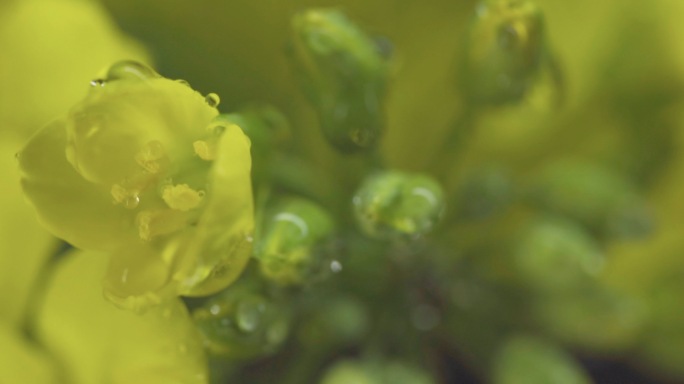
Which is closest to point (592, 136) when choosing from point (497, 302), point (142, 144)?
point (497, 302)

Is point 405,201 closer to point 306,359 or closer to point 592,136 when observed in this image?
point 306,359

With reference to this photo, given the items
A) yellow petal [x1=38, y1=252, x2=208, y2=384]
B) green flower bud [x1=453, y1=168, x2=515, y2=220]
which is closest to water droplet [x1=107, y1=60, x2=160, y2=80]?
yellow petal [x1=38, y1=252, x2=208, y2=384]

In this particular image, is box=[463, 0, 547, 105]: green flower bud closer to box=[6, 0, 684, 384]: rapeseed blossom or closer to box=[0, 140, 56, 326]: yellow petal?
box=[6, 0, 684, 384]: rapeseed blossom

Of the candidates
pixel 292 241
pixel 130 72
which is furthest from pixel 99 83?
pixel 292 241

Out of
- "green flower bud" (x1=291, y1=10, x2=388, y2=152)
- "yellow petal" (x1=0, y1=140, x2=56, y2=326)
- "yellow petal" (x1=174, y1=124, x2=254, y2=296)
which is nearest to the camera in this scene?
"yellow petal" (x1=174, y1=124, x2=254, y2=296)

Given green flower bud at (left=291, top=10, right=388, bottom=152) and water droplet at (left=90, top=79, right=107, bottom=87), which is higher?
green flower bud at (left=291, top=10, right=388, bottom=152)

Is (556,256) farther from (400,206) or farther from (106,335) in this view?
(106,335)

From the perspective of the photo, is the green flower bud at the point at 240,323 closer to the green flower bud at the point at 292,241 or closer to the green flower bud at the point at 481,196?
the green flower bud at the point at 292,241
